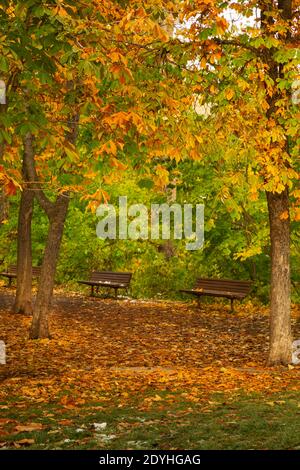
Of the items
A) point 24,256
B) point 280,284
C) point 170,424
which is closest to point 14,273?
point 24,256

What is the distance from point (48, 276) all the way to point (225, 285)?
662 centimetres

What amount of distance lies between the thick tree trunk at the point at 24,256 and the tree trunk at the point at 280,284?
7.45 metres

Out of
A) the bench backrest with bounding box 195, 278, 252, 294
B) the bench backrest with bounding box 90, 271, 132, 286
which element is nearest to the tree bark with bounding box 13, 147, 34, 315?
the bench backrest with bounding box 90, 271, 132, 286

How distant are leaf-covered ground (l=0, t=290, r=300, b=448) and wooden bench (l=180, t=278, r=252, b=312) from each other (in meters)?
0.60

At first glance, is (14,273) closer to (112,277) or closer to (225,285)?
(112,277)

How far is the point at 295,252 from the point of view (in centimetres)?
1806

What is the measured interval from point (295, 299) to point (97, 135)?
13.1 m

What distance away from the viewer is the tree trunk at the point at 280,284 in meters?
10.8

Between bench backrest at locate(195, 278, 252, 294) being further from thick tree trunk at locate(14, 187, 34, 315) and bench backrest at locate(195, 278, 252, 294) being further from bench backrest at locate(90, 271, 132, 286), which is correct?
thick tree trunk at locate(14, 187, 34, 315)

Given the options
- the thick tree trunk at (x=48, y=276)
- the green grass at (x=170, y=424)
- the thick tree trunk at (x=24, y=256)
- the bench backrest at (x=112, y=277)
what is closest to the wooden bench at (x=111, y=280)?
the bench backrest at (x=112, y=277)

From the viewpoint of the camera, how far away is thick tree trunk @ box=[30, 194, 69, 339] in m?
13.3

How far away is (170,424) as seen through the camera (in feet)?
22.7

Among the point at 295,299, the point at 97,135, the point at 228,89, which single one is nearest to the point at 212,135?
the point at 228,89

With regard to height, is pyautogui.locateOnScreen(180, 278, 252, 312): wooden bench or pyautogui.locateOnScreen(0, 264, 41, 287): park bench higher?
pyautogui.locateOnScreen(0, 264, 41, 287): park bench
